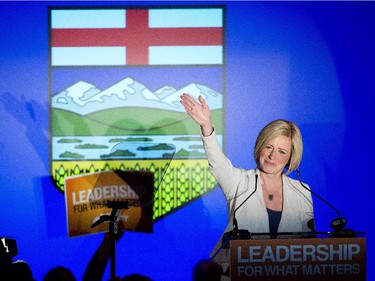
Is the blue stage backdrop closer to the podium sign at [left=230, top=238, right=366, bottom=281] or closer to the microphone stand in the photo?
the microphone stand

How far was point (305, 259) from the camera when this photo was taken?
2258 mm

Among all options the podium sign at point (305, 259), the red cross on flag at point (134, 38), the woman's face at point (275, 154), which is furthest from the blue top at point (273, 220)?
the red cross on flag at point (134, 38)

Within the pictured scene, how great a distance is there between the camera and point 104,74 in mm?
4020

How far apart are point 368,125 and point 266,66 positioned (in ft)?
2.67

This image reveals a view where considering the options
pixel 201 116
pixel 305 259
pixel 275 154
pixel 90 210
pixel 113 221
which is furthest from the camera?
pixel 90 210

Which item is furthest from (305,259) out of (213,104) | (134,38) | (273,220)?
(134,38)

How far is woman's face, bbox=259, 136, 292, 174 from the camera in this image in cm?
307

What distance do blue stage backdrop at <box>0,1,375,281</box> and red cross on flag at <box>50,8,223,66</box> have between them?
0.02 metres

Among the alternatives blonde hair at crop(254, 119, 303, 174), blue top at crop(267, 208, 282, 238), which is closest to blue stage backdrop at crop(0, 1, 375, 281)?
blonde hair at crop(254, 119, 303, 174)

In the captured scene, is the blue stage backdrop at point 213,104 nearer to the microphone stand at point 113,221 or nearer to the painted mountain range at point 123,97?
the painted mountain range at point 123,97

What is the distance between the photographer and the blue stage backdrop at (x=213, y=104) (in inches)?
158

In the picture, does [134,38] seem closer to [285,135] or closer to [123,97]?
[123,97]

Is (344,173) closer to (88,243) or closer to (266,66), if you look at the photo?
(266,66)

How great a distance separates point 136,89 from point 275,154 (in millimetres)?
1310
